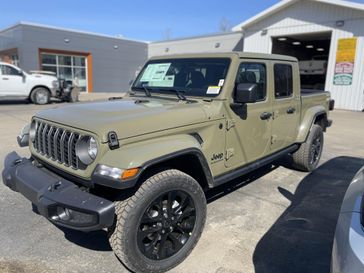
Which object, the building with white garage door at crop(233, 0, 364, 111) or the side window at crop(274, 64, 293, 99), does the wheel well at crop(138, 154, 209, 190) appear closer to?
the side window at crop(274, 64, 293, 99)

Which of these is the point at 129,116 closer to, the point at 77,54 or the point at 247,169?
the point at 247,169

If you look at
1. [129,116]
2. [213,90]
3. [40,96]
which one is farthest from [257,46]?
[129,116]

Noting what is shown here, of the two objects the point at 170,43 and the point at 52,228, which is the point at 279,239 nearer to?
the point at 52,228

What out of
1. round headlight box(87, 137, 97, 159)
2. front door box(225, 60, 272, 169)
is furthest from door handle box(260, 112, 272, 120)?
round headlight box(87, 137, 97, 159)

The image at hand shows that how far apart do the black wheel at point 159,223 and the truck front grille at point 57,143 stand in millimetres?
575

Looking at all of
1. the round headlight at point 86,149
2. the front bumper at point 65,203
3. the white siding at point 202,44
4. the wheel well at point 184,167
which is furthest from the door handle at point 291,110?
the white siding at point 202,44

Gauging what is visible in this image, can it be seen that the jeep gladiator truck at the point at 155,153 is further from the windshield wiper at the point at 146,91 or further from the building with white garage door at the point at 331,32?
the building with white garage door at the point at 331,32

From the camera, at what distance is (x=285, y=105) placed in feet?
14.9

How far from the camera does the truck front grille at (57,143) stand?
2695mm

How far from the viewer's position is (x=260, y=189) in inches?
185

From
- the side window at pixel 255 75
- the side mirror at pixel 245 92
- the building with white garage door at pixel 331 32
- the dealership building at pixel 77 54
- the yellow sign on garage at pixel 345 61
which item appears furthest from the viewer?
the dealership building at pixel 77 54

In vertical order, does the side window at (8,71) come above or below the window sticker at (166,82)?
above

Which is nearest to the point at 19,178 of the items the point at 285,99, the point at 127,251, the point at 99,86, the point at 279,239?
the point at 127,251

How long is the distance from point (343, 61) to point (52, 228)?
648 inches
